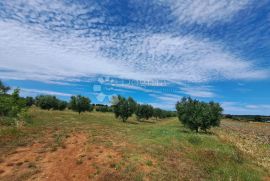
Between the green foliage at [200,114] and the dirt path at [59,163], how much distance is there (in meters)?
21.6

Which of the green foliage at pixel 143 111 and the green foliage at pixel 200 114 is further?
the green foliage at pixel 143 111

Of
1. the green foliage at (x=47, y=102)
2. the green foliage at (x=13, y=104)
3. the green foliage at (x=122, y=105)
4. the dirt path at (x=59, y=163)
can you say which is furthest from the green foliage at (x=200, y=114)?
the green foliage at (x=47, y=102)

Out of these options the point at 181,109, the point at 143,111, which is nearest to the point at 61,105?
the point at 143,111

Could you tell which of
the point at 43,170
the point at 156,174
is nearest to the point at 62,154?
the point at 43,170

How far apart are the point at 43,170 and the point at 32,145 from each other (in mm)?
6186

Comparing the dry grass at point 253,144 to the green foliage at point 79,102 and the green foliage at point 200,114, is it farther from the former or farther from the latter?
the green foliage at point 79,102

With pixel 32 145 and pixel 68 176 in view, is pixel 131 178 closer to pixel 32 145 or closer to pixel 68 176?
pixel 68 176

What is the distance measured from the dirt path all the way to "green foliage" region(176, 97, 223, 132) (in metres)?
21.6

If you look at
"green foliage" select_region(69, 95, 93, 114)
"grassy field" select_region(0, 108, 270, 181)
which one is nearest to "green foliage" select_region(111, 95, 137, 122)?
"green foliage" select_region(69, 95, 93, 114)

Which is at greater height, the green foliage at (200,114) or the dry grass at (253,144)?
the green foliage at (200,114)

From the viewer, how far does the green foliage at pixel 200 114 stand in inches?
1412

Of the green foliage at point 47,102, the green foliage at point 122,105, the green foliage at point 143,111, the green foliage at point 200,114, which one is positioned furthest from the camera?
the green foliage at point 47,102

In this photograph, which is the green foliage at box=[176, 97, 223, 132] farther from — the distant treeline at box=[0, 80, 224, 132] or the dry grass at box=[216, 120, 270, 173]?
the dry grass at box=[216, 120, 270, 173]

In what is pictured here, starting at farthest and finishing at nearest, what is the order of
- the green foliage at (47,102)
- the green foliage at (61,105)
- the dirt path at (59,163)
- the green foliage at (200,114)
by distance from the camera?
the green foliage at (61,105) → the green foliage at (47,102) → the green foliage at (200,114) → the dirt path at (59,163)
